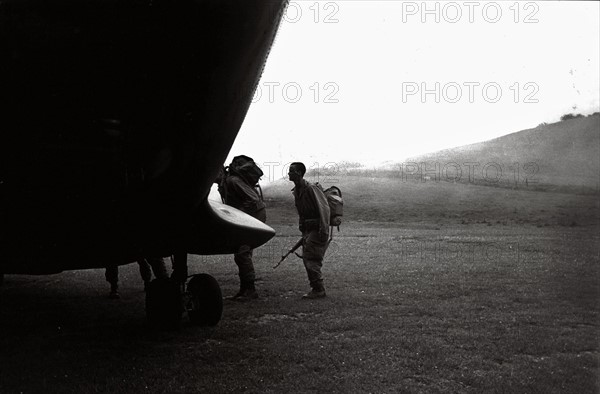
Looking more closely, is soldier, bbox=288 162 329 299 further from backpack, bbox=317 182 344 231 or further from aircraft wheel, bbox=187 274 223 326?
aircraft wheel, bbox=187 274 223 326

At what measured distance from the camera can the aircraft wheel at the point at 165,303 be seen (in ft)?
18.5

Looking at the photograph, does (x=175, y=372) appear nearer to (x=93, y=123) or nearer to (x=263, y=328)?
(x=263, y=328)

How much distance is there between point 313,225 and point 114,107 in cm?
502

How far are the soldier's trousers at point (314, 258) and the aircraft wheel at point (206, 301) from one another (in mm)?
2012

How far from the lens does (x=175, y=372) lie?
4.24 metres

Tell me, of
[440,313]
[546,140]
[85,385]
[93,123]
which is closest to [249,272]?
[440,313]

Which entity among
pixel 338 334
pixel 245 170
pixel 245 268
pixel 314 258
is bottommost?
pixel 338 334

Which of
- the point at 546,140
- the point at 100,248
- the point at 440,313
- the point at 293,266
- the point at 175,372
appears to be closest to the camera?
the point at 175,372

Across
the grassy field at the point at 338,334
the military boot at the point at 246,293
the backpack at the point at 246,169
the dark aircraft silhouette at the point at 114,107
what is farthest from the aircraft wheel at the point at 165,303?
the backpack at the point at 246,169

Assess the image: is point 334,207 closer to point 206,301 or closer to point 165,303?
point 206,301

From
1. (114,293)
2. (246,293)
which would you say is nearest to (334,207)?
(246,293)

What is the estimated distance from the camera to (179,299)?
5.69 meters

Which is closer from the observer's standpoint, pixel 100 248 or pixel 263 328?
pixel 100 248

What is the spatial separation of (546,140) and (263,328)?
2529 inches
